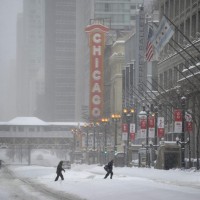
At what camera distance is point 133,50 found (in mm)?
135250

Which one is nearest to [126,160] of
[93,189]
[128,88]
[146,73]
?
[146,73]

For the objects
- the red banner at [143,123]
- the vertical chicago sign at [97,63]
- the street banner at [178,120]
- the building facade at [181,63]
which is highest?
the vertical chicago sign at [97,63]

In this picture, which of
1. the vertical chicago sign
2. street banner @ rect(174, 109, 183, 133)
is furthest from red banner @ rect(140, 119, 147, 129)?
the vertical chicago sign

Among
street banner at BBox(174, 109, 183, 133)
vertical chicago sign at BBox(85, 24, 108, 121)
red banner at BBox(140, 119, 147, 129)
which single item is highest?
vertical chicago sign at BBox(85, 24, 108, 121)

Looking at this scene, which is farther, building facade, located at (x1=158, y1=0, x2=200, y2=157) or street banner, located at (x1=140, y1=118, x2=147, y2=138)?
street banner, located at (x1=140, y1=118, x2=147, y2=138)

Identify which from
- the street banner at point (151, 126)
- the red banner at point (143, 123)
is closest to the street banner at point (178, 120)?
the street banner at point (151, 126)

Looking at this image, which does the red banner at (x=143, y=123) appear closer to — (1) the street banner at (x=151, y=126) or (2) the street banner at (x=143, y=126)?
(2) the street banner at (x=143, y=126)

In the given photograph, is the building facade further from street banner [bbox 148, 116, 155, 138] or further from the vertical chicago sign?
Result: the vertical chicago sign

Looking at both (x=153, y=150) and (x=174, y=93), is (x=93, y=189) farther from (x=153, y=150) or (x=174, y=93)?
(x=153, y=150)

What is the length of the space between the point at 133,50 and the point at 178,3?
42.3 meters

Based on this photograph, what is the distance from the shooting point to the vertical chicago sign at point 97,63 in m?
179

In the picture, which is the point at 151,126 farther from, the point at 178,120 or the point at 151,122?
the point at 178,120

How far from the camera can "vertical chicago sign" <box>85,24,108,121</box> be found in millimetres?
179125

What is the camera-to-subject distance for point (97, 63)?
7160 inches
